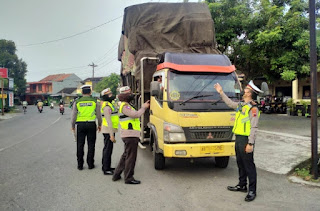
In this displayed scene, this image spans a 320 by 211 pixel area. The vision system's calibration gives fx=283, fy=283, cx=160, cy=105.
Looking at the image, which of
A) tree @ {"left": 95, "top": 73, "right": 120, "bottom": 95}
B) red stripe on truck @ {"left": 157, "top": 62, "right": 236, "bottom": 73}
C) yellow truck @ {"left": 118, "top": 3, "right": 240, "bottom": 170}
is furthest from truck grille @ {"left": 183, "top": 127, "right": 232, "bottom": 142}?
tree @ {"left": 95, "top": 73, "right": 120, "bottom": 95}

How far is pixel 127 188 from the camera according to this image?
490 cm

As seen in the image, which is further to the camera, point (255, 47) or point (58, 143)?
point (255, 47)

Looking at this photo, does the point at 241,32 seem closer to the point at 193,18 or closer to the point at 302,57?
the point at 302,57

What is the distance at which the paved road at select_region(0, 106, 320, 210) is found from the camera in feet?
13.5

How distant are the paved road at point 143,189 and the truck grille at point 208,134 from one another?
31.3 inches

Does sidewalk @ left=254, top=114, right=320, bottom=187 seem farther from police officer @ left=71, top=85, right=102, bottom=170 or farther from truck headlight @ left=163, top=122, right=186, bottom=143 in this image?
police officer @ left=71, top=85, right=102, bottom=170

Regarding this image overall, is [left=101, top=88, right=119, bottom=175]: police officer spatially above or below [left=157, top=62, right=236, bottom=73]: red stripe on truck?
below

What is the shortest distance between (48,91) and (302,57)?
6650cm

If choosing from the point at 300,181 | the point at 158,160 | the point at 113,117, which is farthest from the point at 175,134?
the point at 300,181

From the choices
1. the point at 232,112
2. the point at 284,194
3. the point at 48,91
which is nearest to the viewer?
the point at 284,194

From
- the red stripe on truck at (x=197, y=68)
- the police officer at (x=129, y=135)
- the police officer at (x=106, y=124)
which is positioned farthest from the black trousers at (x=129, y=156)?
the red stripe on truck at (x=197, y=68)

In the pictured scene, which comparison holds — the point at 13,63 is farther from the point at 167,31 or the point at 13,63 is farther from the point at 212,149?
the point at 212,149

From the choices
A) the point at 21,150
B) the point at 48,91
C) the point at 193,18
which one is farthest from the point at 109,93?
the point at 48,91

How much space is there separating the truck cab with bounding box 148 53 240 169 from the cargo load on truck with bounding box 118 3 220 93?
5.37 ft
